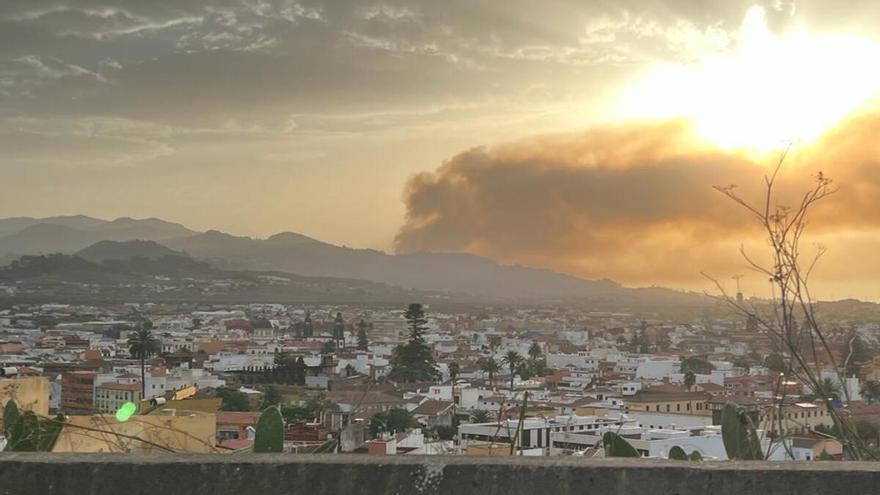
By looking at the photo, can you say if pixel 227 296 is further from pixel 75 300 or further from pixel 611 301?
pixel 611 301

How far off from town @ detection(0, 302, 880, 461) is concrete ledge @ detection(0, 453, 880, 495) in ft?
0.92

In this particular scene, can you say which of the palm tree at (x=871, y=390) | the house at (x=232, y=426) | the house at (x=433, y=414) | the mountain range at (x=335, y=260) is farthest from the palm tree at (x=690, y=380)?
the mountain range at (x=335, y=260)

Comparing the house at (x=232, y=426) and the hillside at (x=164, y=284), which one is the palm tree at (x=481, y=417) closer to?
the house at (x=232, y=426)

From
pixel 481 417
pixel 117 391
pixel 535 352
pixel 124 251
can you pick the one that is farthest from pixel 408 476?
pixel 124 251

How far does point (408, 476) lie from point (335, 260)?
607 feet

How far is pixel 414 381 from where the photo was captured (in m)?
55.8

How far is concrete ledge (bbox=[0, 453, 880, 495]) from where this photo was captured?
86.0 inches

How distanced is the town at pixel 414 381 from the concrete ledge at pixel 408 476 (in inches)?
11.0

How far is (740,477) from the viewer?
2188 mm

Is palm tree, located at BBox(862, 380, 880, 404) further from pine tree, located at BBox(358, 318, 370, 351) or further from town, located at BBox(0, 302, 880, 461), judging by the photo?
pine tree, located at BBox(358, 318, 370, 351)

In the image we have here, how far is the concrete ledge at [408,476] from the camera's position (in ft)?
7.16

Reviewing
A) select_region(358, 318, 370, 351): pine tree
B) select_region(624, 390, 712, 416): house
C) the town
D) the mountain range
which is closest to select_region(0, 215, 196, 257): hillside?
the mountain range

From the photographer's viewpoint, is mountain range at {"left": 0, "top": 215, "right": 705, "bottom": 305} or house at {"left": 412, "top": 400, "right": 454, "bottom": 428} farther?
mountain range at {"left": 0, "top": 215, "right": 705, "bottom": 305}

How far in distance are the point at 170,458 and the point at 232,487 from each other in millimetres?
171
